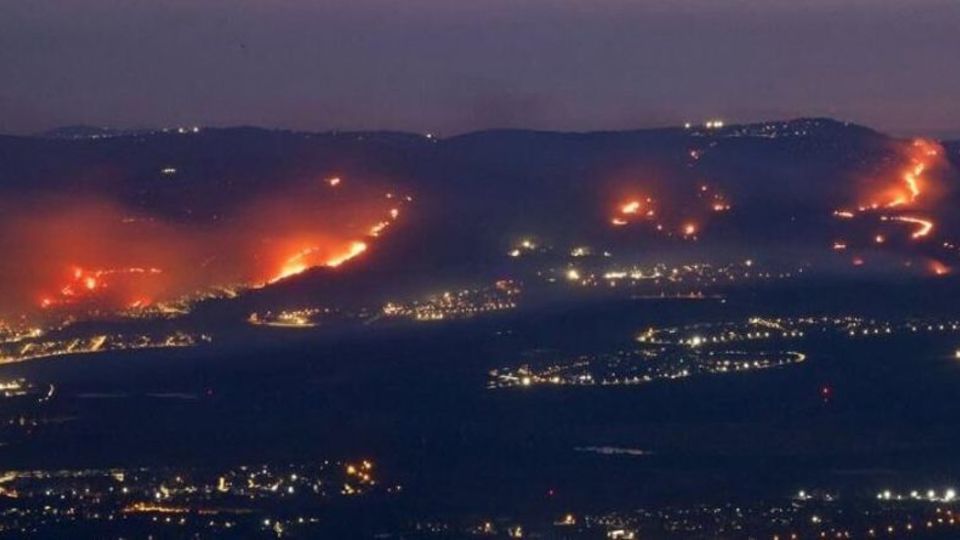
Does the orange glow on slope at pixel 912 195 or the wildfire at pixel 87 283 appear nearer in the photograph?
the wildfire at pixel 87 283

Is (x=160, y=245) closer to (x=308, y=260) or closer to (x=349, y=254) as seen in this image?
(x=308, y=260)

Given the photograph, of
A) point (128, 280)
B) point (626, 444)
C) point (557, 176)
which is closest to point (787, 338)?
point (626, 444)

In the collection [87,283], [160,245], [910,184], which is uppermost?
[910,184]

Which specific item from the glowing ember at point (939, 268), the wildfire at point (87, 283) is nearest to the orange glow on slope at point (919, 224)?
the glowing ember at point (939, 268)

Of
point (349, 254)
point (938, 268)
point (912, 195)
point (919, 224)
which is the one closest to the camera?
point (349, 254)

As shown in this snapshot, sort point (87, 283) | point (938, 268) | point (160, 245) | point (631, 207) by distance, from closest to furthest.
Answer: point (87, 283), point (938, 268), point (160, 245), point (631, 207)

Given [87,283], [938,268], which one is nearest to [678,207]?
[938,268]

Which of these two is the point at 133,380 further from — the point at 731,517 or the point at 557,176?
the point at 557,176

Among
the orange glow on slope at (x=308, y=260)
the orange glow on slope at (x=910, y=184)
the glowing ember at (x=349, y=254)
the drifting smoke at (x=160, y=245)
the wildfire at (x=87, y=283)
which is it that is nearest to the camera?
the wildfire at (x=87, y=283)

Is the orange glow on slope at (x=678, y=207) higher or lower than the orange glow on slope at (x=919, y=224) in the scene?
higher

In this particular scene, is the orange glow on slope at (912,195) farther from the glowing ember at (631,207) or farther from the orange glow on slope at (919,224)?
the glowing ember at (631,207)
